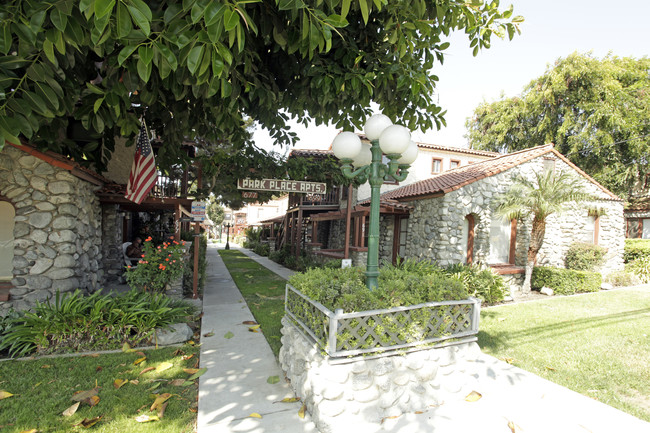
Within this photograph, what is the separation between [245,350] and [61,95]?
3931 millimetres

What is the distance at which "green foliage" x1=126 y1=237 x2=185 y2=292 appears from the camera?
278 inches

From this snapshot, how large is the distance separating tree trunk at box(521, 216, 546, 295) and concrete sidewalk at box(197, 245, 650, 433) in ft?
21.2

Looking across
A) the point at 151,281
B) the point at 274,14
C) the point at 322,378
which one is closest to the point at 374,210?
the point at 322,378

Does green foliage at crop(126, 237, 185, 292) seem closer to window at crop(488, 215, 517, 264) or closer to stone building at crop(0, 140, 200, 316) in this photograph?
stone building at crop(0, 140, 200, 316)

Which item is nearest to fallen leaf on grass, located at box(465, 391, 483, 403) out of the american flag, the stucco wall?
the american flag

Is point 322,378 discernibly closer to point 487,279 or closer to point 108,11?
point 108,11

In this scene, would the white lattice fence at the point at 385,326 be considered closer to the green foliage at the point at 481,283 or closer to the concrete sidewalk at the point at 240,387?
the concrete sidewalk at the point at 240,387

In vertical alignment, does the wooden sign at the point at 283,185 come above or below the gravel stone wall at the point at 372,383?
above

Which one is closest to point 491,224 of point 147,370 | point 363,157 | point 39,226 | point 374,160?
point 363,157

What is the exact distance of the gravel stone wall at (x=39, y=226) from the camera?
18.3ft

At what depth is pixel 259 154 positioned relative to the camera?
909 centimetres

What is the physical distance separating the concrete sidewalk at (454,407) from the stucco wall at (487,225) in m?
5.54

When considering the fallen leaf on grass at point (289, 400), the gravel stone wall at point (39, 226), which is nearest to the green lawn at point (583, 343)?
the fallen leaf on grass at point (289, 400)

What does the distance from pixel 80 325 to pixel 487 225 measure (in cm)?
1064
